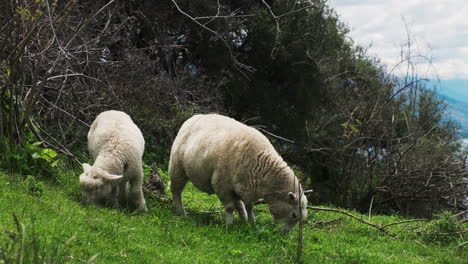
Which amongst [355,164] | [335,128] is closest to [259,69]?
[335,128]

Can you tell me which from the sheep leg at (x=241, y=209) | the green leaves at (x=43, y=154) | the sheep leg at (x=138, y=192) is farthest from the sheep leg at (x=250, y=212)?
the green leaves at (x=43, y=154)

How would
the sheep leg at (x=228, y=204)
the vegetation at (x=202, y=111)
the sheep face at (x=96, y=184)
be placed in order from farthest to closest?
the sheep leg at (x=228, y=204), the sheep face at (x=96, y=184), the vegetation at (x=202, y=111)

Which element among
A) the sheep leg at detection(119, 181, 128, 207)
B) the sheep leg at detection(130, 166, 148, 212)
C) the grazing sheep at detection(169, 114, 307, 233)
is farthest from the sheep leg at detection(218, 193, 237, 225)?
the sheep leg at detection(119, 181, 128, 207)

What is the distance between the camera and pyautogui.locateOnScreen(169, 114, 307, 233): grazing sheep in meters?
7.26

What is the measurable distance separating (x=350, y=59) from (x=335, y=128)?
5.99 m

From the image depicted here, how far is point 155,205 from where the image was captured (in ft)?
28.7

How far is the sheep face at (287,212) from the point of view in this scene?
7.18m

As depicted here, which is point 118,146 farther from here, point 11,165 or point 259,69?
point 259,69

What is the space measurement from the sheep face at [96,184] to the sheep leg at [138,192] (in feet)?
2.10

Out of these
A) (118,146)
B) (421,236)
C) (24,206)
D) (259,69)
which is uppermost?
(259,69)

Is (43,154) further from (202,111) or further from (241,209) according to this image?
(202,111)

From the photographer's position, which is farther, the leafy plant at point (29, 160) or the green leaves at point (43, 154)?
the green leaves at point (43, 154)

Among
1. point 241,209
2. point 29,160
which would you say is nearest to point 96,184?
point 29,160

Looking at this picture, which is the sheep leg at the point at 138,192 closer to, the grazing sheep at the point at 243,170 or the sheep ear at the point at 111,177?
the sheep ear at the point at 111,177
